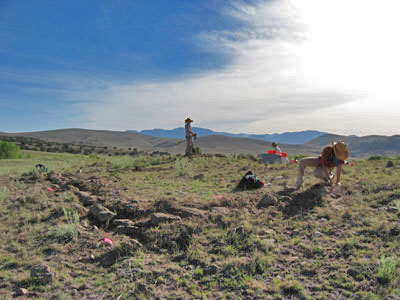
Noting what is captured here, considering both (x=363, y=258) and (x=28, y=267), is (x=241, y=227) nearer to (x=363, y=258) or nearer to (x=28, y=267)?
(x=363, y=258)

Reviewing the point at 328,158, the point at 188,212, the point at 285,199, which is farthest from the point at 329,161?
the point at 188,212

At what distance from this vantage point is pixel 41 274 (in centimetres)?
417

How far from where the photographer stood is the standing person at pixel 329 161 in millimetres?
6558

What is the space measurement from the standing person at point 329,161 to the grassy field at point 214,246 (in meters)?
0.34

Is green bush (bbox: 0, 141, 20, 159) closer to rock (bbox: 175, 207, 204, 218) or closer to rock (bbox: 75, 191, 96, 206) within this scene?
rock (bbox: 75, 191, 96, 206)

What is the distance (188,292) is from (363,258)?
2.39 metres

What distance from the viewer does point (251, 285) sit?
3703 mm

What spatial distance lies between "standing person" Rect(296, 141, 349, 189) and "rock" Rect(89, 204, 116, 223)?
442 cm

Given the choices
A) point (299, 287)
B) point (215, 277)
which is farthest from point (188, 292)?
point (299, 287)

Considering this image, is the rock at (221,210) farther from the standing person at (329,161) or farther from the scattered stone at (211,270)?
the standing person at (329,161)

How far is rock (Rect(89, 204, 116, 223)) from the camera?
6.18 meters

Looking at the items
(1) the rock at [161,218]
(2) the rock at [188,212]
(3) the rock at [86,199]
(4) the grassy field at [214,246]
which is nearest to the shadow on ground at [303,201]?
(4) the grassy field at [214,246]

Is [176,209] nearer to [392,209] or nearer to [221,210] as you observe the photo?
[221,210]

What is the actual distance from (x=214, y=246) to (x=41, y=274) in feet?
8.37
